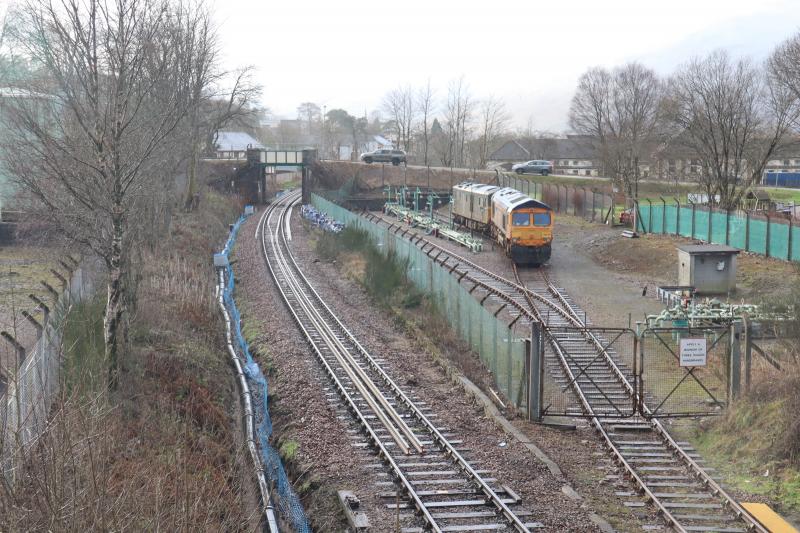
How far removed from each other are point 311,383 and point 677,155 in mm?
46267

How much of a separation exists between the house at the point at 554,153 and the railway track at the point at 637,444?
7881 cm

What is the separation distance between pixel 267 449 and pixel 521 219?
2048 centimetres

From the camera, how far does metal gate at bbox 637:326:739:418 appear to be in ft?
52.0

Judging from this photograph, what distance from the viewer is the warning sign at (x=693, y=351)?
1606 centimetres

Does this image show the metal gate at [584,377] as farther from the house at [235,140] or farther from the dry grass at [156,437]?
the house at [235,140]

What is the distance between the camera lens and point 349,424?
16.0m

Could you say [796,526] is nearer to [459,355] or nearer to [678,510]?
[678,510]

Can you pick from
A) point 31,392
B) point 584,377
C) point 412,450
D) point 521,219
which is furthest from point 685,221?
point 31,392

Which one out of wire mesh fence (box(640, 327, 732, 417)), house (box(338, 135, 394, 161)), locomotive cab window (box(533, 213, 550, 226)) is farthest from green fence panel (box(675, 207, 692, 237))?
house (box(338, 135, 394, 161))

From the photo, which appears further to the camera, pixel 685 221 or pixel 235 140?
pixel 235 140

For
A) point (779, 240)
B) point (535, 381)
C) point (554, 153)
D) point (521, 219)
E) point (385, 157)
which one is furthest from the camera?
point (554, 153)

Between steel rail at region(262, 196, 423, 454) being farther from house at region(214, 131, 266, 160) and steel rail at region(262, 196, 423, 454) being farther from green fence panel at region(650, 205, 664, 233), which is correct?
house at region(214, 131, 266, 160)

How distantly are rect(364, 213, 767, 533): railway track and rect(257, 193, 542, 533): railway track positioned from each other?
2.16 meters

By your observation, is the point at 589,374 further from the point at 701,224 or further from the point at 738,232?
the point at 701,224
